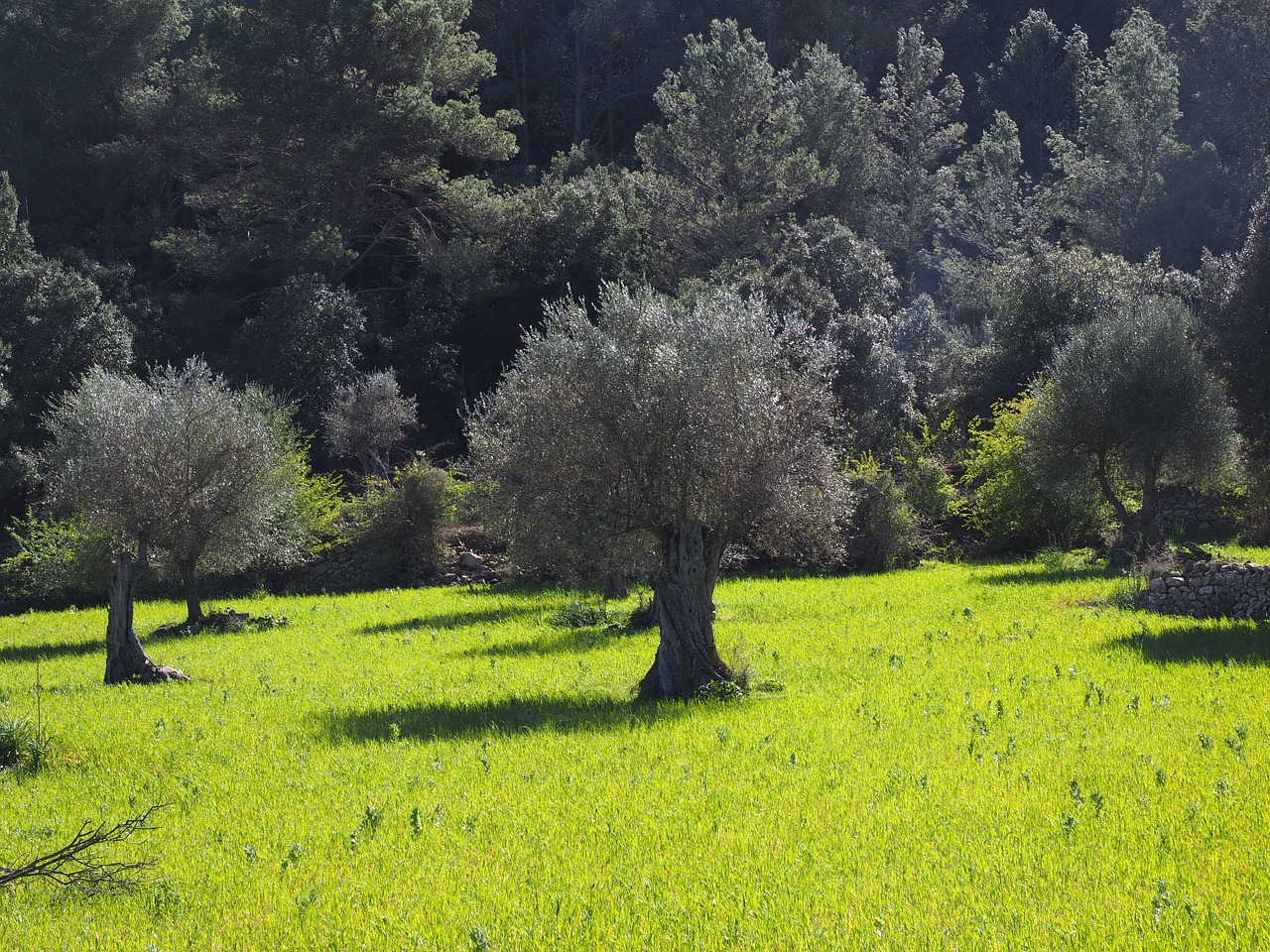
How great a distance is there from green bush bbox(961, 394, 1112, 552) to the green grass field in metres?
13.2

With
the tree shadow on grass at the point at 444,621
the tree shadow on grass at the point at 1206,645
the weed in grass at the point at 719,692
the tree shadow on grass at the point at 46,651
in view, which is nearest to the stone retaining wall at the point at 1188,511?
the tree shadow on grass at the point at 1206,645

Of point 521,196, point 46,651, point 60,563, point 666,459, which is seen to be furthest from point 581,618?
point 521,196

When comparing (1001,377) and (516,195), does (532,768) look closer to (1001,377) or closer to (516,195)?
(1001,377)

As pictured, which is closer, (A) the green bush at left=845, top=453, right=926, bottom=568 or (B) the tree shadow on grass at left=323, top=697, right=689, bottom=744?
(B) the tree shadow on grass at left=323, top=697, right=689, bottom=744

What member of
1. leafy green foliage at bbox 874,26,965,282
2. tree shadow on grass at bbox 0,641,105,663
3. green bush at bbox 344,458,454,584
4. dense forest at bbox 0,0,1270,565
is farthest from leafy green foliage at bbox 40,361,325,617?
leafy green foliage at bbox 874,26,965,282

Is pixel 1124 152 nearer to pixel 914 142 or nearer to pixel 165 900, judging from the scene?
pixel 914 142

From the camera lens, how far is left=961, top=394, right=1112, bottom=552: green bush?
32531mm

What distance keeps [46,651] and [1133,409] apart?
84.3 ft

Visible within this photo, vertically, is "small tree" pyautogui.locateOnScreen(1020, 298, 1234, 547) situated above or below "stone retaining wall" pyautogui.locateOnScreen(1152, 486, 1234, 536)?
above

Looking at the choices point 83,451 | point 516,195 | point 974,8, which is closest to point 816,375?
point 83,451

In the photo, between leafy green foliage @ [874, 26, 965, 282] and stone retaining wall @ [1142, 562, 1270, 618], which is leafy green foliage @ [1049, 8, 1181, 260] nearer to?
leafy green foliage @ [874, 26, 965, 282]

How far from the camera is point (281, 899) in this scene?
27.7 ft

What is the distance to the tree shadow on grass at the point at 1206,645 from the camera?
15789mm

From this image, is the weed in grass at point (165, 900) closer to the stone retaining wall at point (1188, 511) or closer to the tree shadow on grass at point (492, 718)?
the tree shadow on grass at point (492, 718)
